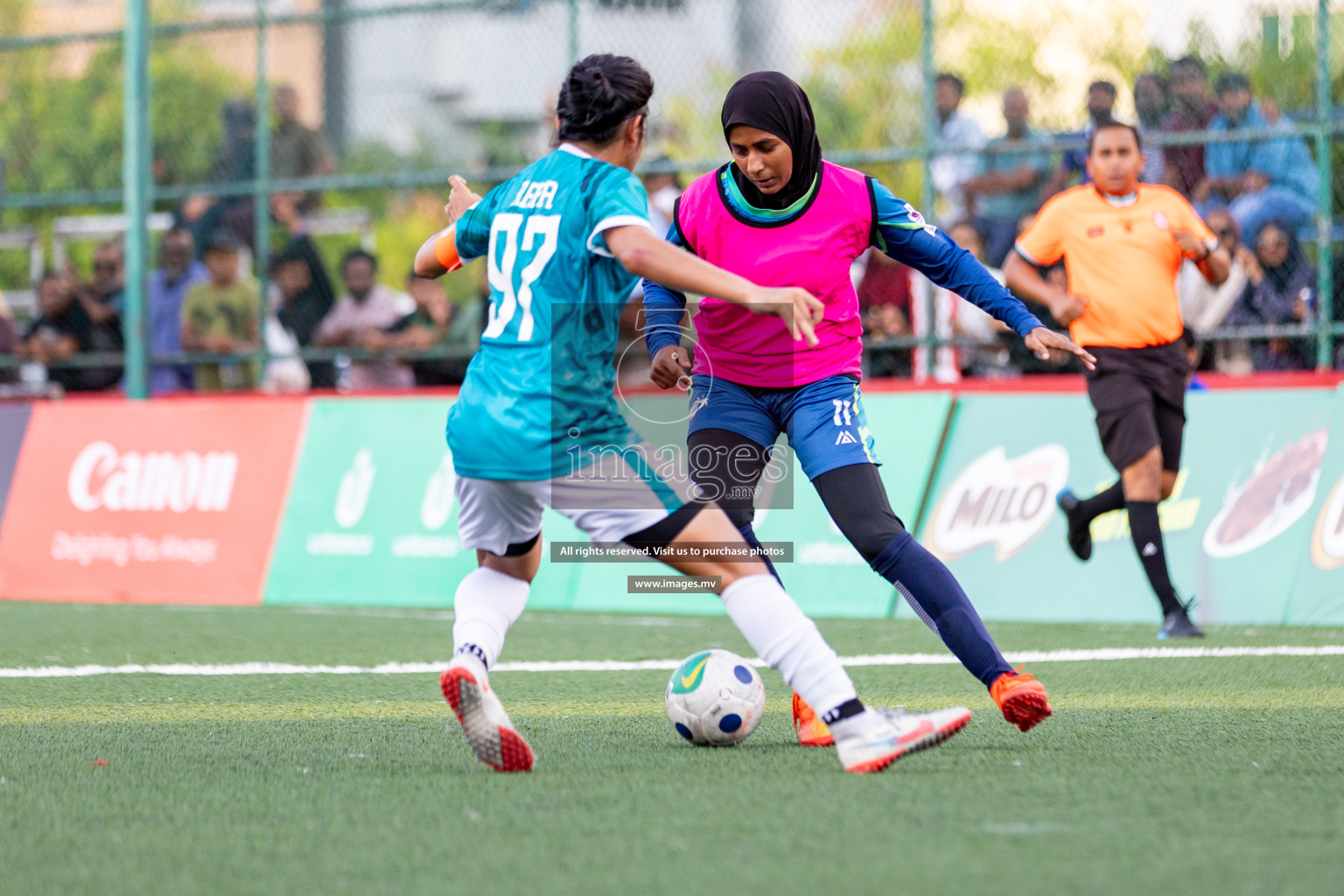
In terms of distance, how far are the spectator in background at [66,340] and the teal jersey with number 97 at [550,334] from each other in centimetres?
958

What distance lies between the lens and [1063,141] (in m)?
10.1

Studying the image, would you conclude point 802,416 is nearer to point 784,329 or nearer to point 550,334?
point 784,329

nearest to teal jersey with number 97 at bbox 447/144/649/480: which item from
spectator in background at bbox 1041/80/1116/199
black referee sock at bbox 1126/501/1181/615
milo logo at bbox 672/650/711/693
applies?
milo logo at bbox 672/650/711/693

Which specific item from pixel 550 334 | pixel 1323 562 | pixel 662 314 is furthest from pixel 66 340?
pixel 550 334

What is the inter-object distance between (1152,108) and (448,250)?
6433 millimetres

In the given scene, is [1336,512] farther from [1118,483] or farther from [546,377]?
[546,377]

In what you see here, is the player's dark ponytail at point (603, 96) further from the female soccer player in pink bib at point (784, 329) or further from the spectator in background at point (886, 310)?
the spectator in background at point (886, 310)

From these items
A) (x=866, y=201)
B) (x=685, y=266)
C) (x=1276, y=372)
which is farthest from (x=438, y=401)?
(x=685, y=266)

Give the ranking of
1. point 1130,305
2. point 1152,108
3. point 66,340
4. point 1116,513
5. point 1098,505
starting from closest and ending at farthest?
1. point 1130,305
2. point 1098,505
3. point 1116,513
4. point 1152,108
5. point 66,340

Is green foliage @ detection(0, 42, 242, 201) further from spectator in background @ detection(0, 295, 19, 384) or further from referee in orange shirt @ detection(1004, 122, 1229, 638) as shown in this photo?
referee in orange shirt @ detection(1004, 122, 1229, 638)

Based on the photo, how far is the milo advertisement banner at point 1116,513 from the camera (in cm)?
856

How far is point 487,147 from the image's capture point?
41.0ft

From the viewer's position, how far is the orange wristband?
4.62 metres

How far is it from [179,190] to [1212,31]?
7.32 metres
